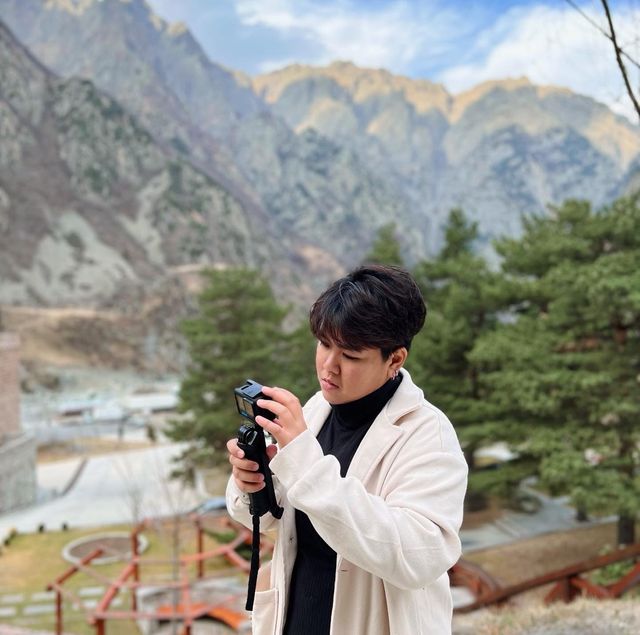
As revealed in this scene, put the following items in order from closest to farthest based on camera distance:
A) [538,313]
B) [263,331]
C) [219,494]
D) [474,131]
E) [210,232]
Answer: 1. [538,313]
2. [263,331]
3. [219,494]
4. [210,232]
5. [474,131]

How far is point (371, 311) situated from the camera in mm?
1562

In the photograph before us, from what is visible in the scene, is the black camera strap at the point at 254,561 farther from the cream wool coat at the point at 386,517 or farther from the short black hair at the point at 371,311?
→ the short black hair at the point at 371,311

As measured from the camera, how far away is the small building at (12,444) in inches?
808

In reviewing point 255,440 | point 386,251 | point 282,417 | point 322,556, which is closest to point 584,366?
point 386,251

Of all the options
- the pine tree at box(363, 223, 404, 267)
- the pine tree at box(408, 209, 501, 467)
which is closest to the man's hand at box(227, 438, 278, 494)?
the pine tree at box(408, 209, 501, 467)

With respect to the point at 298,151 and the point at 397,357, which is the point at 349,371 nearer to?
the point at 397,357

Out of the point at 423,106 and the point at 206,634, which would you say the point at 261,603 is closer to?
the point at 206,634

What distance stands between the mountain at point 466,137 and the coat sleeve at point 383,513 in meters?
122

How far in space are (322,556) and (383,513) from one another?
17.2 inches

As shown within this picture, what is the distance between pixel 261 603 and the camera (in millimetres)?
1869

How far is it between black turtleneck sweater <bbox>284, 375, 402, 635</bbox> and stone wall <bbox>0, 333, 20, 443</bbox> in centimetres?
2180

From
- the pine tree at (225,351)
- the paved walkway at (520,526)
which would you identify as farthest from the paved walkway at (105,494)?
the paved walkway at (520,526)

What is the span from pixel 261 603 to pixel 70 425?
37310 mm

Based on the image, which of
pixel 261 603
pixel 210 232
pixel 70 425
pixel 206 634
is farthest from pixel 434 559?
pixel 210 232
